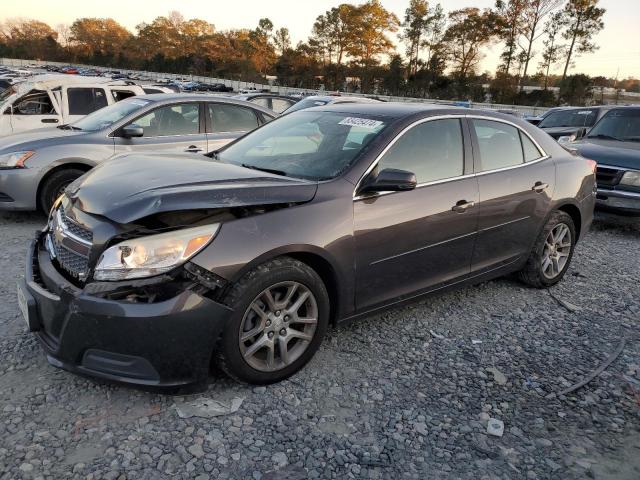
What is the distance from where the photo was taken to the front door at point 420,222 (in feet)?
10.5

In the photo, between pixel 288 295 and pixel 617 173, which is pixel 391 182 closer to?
pixel 288 295

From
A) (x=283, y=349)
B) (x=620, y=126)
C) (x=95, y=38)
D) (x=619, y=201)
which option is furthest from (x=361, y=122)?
(x=95, y=38)

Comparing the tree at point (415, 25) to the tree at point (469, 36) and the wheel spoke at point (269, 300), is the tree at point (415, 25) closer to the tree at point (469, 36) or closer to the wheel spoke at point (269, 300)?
the tree at point (469, 36)

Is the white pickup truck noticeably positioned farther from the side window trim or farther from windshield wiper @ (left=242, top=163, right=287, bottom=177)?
the side window trim

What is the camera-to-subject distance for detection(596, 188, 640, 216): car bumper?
666 cm

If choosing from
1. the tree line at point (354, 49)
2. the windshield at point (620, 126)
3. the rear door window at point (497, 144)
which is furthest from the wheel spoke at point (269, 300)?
the tree line at point (354, 49)

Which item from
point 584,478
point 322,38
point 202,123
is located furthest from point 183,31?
point 584,478

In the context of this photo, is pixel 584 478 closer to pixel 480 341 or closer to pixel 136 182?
pixel 480 341

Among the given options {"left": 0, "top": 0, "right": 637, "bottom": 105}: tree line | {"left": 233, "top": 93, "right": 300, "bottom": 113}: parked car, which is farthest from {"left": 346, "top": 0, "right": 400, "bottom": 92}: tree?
{"left": 233, "top": 93, "right": 300, "bottom": 113}: parked car

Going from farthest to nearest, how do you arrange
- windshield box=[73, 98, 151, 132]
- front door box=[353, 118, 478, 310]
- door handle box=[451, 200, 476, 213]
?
windshield box=[73, 98, 151, 132], door handle box=[451, 200, 476, 213], front door box=[353, 118, 478, 310]

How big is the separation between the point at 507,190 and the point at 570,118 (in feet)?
31.4

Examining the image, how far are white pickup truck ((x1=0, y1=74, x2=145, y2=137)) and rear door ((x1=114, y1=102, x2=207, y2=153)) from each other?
13.3ft

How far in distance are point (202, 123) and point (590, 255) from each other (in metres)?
5.31

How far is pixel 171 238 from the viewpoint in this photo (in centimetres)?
252
